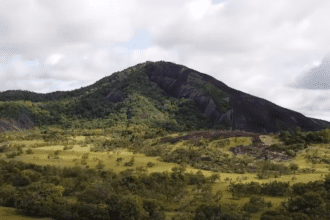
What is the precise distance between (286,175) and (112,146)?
59.0ft

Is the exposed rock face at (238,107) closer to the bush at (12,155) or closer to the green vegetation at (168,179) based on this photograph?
the green vegetation at (168,179)

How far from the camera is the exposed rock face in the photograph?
46.2 metres

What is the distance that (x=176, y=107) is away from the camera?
52.2 meters

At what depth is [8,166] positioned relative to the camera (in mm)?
14992

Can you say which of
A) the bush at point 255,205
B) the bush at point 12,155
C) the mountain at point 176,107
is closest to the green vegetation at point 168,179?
the bush at point 255,205

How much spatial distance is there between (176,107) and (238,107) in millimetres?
12975

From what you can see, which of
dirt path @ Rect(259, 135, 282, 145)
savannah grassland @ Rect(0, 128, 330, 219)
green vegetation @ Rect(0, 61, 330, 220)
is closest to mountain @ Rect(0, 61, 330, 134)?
green vegetation @ Rect(0, 61, 330, 220)

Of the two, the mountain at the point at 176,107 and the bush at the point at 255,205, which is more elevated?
the mountain at the point at 176,107

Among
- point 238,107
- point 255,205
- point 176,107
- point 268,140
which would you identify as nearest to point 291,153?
point 268,140

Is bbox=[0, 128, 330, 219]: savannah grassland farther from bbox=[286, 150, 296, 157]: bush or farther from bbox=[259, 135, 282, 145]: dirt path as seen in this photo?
bbox=[286, 150, 296, 157]: bush

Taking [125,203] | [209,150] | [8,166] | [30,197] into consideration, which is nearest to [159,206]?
[125,203]

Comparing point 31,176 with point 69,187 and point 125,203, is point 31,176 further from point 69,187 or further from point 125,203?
point 125,203

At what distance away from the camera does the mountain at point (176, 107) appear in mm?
45906

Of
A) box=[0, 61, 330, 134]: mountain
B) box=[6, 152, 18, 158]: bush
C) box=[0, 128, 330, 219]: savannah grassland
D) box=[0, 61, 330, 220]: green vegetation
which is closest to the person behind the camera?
box=[0, 61, 330, 220]: green vegetation
